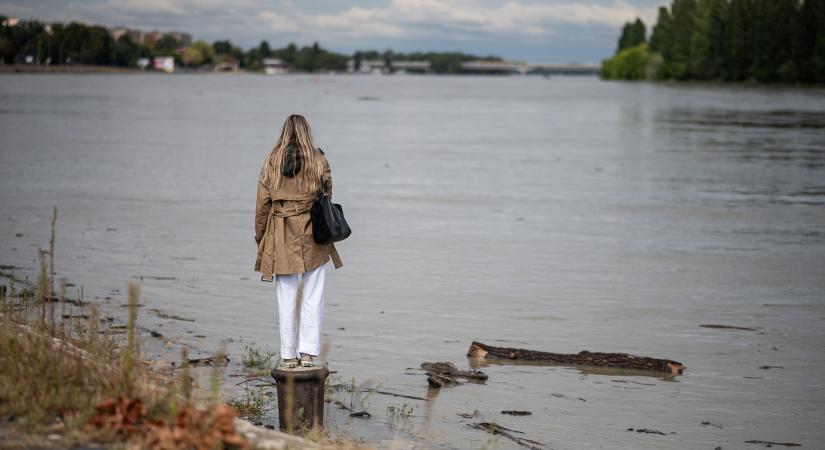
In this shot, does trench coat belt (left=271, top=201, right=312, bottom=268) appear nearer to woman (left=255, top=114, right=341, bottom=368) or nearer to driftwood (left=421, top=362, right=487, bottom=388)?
woman (left=255, top=114, right=341, bottom=368)

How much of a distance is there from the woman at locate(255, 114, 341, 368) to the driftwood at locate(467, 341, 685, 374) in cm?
323

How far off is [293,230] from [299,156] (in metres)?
0.50

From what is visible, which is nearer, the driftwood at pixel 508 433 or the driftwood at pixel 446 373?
the driftwood at pixel 508 433

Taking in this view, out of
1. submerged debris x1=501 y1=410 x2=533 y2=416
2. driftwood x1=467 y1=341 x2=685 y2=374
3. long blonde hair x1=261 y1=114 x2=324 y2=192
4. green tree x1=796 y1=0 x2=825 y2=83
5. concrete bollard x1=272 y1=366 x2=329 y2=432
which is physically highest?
green tree x1=796 y1=0 x2=825 y2=83

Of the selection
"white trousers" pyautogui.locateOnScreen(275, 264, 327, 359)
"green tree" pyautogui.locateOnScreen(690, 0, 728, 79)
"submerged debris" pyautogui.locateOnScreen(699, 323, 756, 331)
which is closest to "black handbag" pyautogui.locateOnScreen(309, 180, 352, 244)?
"white trousers" pyautogui.locateOnScreen(275, 264, 327, 359)

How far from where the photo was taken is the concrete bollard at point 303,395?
7238 mm

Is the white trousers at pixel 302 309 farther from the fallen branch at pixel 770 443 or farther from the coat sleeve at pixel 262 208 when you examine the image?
the fallen branch at pixel 770 443

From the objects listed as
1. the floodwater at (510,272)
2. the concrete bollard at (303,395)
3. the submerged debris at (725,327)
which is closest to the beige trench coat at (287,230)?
Answer: the concrete bollard at (303,395)

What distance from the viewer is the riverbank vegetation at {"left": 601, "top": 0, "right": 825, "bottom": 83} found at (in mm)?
131625

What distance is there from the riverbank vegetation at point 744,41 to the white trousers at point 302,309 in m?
128

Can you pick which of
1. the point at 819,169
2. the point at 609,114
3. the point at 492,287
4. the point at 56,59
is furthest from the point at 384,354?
the point at 56,59

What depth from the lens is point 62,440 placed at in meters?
5.32

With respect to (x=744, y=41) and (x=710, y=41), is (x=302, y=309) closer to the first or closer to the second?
(x=744, y=41)

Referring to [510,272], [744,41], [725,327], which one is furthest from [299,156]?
[744,41]
